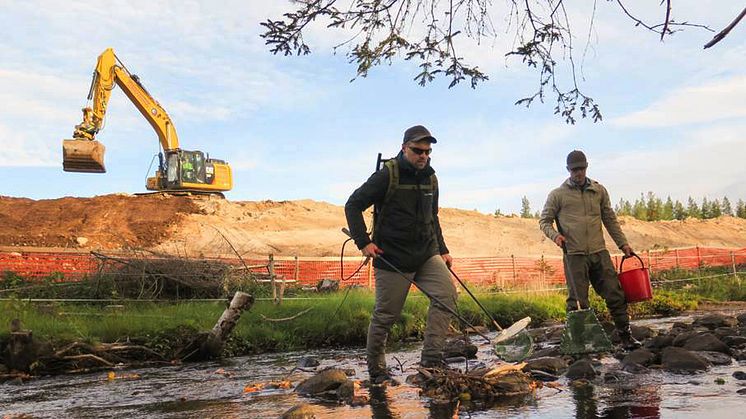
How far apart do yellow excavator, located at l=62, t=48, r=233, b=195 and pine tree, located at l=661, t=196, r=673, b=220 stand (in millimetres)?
37477

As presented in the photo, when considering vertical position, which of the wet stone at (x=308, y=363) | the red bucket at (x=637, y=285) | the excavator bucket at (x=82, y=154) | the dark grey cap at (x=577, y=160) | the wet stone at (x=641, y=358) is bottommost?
the wet stone at (x=308, y=363)

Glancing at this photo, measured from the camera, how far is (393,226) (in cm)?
579

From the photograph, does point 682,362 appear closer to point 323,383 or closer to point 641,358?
point 641,358

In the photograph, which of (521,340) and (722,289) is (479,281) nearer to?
(722,289)

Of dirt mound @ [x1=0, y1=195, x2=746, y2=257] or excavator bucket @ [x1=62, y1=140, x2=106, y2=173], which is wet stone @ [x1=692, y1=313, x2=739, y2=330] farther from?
excavator bucket @ [x1=62, y1=140, x2=106, y2=173]

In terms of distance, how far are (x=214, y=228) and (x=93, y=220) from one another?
6.27 m

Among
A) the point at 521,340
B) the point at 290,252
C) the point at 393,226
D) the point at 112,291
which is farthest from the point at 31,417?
the point at 290,252

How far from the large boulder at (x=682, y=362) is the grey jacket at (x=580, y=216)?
5.21 feet

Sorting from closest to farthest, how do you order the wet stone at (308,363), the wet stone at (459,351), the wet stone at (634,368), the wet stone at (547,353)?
the wet stone at (634,368) → the wet stone at (547,353) → the wet stone at (308,363) → the wet stone at (459,351)

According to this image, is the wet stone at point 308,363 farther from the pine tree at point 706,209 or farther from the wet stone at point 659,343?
the pine tree at point 706,209

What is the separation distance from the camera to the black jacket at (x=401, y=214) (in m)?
5.70

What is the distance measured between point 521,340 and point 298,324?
5.19 metres

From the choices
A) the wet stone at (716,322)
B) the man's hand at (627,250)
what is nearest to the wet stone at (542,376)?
the man's hand at (627,250)

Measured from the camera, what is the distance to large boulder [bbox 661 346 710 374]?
241 inches
